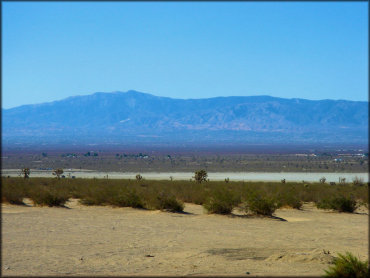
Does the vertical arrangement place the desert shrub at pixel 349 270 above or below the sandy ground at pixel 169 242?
above

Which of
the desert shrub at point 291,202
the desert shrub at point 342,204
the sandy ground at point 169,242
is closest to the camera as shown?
the sandy ground at point 169,242

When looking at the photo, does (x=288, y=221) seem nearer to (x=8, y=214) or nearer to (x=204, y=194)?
(x=204, y=194)

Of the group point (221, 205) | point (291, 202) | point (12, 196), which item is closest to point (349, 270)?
point (221, 205)

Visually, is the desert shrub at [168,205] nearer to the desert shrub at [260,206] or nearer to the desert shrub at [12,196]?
the desert shrub at [260,206]

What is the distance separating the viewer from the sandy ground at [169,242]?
504 inches

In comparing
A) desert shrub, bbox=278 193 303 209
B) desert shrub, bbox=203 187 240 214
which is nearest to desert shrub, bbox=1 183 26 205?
desert shrub, bbox=203 187 240 214

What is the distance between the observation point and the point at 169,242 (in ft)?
55.5

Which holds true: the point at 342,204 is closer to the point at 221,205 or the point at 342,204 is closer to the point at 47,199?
the point at 221,205

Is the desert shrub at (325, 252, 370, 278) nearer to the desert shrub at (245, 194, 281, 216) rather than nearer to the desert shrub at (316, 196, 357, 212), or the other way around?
the desert shrub at (245, 194, 281, 216)

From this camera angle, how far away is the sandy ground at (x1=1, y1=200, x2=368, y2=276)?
1280 centimetres

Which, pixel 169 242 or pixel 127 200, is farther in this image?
pixel 127 200

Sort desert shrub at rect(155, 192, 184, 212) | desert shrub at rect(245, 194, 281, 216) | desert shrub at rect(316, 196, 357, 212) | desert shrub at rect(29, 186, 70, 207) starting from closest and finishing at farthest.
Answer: desert shrub at rect(245, 194, 281, 216) → desert shrub at rect(155, 192, 184, 212) → desert shrub at rect(29, 186, 70, 207) → desert shrub at rect(316, 196, 357, 212)

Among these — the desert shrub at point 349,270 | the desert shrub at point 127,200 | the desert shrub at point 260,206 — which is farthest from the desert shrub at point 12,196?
the desert shrub at point 349,270

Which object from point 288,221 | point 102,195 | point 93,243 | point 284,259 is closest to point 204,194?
point 102,195
